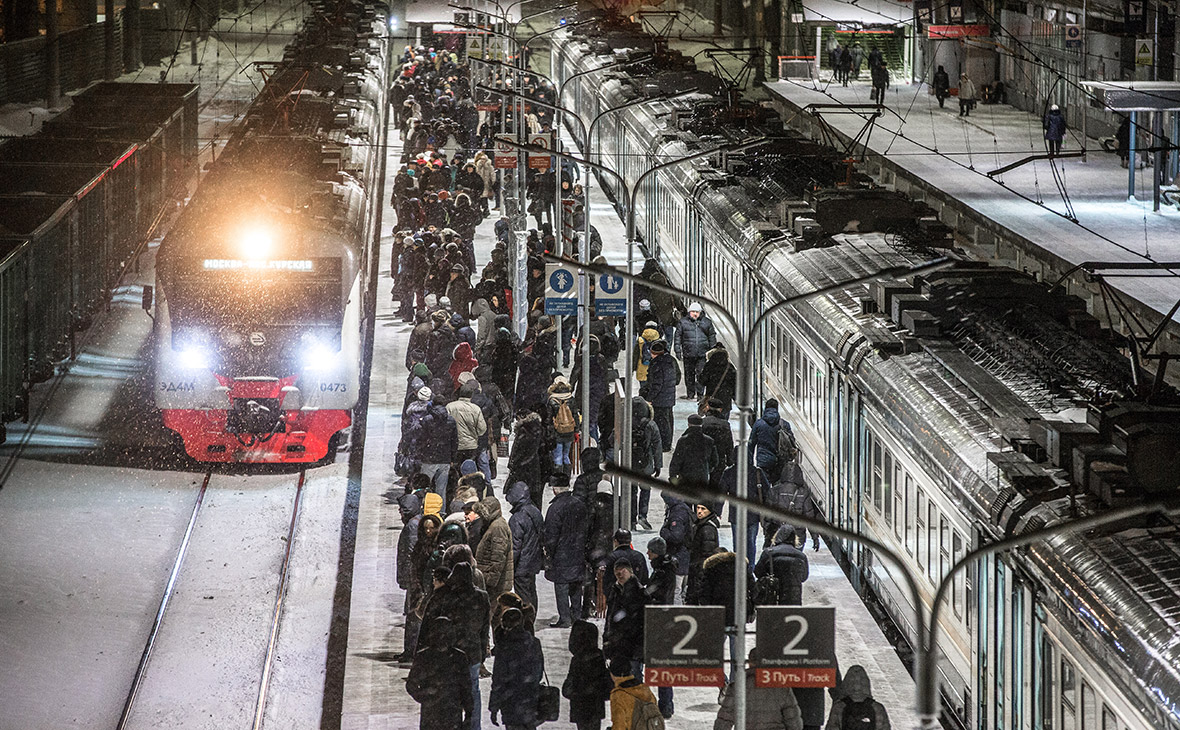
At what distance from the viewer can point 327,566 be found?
2012 centimetres

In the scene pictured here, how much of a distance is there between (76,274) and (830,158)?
1225 cm

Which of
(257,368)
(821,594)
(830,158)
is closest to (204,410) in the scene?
(257,368)

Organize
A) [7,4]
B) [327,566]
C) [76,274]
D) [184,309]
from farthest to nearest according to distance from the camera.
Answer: [7,4]
[76,274]
[184,309]
[327,566]

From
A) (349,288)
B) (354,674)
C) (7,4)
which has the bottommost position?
(354,674)

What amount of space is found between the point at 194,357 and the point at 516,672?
392 inches

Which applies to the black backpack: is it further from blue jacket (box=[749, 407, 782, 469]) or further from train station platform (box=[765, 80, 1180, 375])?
train station platform (box=[765, 80, 1180, 375])

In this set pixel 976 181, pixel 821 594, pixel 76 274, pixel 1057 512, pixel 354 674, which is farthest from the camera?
pixel 976 181

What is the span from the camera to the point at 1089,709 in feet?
33.9

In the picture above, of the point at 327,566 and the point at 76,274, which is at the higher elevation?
the point at 76,274

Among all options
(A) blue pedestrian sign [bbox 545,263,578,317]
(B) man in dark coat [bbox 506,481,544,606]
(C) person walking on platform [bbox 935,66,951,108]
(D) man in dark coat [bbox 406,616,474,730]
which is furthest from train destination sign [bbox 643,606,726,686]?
(C) person walking on platform [bbox 935,66,951,108]

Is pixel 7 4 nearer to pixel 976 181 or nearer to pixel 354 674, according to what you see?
pixel 976 181

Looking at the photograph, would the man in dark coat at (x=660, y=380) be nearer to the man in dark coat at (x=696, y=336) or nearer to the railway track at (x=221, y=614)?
the man in dark coat at (x=696, y=336)

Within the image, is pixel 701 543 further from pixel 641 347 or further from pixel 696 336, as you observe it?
pixel 696 336

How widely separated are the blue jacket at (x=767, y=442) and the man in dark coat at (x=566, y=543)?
2.56m
